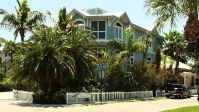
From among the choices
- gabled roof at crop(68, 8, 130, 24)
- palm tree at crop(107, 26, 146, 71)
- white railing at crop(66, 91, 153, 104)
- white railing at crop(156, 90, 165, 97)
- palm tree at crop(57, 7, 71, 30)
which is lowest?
white railing at crop(156, 90, 165, 97)

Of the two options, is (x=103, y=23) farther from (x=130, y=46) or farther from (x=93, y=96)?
(x=93, y=96)

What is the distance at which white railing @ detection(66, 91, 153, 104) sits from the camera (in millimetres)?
21655

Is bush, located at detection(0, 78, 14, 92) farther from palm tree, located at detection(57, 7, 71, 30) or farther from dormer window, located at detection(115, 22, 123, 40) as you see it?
dormer window, located at detection(115, 22, 123, 40)

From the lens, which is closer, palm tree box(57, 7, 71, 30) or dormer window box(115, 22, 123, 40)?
palm tree box(57, 7, 71, 30)

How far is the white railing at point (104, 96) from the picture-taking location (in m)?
21.7

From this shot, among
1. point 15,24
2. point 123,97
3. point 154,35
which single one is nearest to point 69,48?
point 123,97

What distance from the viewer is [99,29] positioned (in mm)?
34688

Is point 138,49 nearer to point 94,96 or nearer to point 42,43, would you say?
point 94,96

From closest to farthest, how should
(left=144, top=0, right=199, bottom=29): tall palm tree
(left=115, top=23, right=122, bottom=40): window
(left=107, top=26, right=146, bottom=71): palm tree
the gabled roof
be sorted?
(left=144, top=0, right=199, bottom=29): tall palm tree < (left=107, top=26, right=146, bottom=71): palm tree < the gabled roof < (left=115, top=23, right=122, bottom=40): window

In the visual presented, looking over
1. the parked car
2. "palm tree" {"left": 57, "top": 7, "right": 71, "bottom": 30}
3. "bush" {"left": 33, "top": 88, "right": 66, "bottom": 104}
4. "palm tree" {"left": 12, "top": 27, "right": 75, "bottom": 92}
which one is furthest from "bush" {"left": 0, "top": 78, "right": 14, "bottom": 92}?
the parked car

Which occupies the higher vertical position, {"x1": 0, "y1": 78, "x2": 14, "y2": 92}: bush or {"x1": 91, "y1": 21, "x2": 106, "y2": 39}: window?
{"x1": 91, "y1": 21, "x2": 106, "y2": 39}: window

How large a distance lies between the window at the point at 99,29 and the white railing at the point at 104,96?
923 centimetres

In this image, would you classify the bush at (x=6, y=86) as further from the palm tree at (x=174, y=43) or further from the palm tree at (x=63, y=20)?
the palm tree at (x=174, y=43)

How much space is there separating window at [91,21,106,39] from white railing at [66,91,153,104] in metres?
9.23
